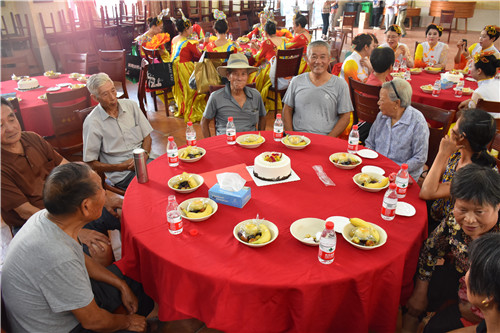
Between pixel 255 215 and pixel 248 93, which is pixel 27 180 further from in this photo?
pixel 248 93

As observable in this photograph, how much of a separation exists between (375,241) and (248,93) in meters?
1.99

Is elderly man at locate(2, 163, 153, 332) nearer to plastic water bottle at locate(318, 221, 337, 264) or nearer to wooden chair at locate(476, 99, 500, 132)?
plastic water bottle at locate(318, 221, 337, 264)

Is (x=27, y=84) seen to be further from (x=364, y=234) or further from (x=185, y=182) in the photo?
(x=364, y=234)

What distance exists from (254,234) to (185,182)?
64cm

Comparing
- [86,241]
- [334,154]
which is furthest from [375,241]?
[86,241]

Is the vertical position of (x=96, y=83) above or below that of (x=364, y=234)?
above

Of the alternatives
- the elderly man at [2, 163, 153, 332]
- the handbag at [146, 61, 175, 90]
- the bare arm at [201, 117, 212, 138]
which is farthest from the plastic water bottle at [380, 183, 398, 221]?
the handbag at [146, 61, 175, 90]

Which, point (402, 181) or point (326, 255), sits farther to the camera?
point (402, 181)

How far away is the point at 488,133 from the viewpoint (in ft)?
5.98

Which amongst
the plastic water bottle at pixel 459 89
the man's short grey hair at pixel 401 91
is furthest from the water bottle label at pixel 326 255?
the plastic water bottle at pixel 459 89

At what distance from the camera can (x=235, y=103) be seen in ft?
10.2

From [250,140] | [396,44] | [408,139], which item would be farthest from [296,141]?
[396,44]

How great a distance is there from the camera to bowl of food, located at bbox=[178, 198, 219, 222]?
1706 mm

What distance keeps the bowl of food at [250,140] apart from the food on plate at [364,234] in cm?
113
